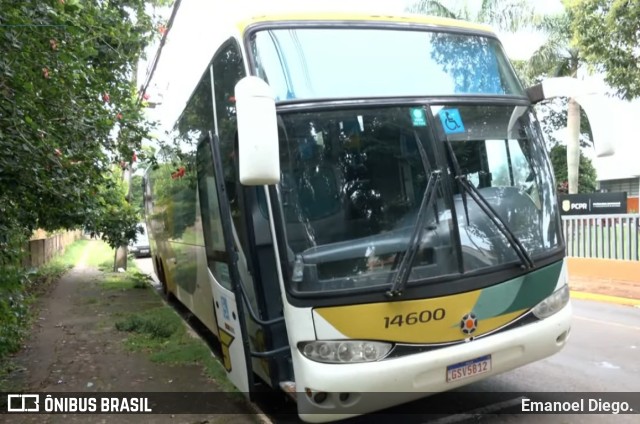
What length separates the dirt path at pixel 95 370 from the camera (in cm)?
475

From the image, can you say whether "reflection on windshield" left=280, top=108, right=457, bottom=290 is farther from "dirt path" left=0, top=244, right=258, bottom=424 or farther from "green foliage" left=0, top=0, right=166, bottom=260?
"green foliage" left=0, top=0, right=166, bottom=260

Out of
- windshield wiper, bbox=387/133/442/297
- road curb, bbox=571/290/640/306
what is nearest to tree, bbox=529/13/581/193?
road curb, bbox=571/290/640/306

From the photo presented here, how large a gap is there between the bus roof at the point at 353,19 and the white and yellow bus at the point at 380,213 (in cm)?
2

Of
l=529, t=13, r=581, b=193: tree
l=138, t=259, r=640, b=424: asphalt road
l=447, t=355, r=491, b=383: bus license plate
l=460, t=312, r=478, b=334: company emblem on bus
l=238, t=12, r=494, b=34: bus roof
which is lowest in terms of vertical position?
l=138, t=259, r=640, b=424: asphalt road

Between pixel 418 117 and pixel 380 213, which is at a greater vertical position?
pixel 418 117

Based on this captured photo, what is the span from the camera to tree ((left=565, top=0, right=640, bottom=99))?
1026cm

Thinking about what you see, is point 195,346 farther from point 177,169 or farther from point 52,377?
point 177,169

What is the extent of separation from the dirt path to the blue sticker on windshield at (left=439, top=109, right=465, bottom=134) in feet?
9.62

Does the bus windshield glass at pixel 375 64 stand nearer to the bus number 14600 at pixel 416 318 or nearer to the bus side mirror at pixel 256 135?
the bus side mirror at pixel 256 135

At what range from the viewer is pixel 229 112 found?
181 inches

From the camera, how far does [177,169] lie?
7.61 m

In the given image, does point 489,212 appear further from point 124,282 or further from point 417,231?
point 124,282

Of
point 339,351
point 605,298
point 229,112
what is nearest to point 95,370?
point 229,112

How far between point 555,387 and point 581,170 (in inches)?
1041
